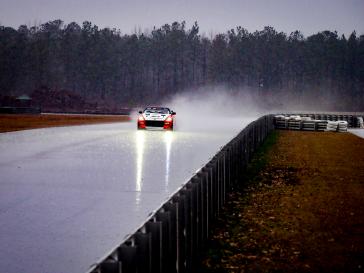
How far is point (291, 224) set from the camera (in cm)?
907

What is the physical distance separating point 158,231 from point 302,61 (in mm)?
159921

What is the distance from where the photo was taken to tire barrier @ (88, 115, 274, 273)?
373 cm

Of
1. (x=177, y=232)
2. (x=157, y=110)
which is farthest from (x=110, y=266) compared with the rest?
(x=157, y=110)

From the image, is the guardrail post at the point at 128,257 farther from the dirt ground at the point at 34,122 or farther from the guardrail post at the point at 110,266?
the dirt ground at the point at 34,122

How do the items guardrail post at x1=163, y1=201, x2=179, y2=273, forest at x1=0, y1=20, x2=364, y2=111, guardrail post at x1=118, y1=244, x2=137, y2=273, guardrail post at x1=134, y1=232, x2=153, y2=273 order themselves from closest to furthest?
guardrail post at x1=118, y1=244, x2=137, y2=273, guardrail post at x1=134, y1=232, x2=153, y2=273, guardrail post at x1=163, y1=201, x2=179, y2=273, forest at x1=0, y1=20, x2=364, y2=111

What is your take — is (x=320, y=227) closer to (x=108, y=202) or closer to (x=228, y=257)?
(x=228, y=257)

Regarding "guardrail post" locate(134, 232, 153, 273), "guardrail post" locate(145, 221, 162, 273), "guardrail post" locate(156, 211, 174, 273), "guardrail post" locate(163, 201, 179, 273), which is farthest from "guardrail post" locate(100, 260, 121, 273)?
"guardrail post" locate(163, 201, 179, 273)

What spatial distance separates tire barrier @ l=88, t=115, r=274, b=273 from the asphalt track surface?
44 cm

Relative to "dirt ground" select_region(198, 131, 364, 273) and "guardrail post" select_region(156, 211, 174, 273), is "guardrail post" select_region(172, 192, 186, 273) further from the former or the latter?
"dirt ground" select_region(198, 131, 364, 273)

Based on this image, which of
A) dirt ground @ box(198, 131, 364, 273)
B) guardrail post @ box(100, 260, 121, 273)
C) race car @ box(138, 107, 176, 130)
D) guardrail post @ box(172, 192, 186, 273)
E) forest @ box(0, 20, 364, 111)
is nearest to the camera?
guardrail post @ box(100, 260, 121, 273)

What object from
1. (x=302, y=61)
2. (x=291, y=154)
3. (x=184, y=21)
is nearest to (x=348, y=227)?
(x=291, y=154)

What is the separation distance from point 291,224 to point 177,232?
159 inches

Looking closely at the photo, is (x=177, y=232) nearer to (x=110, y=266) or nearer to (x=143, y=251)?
(x=143, y=251)

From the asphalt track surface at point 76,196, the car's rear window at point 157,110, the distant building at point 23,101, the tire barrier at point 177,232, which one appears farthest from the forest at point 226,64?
the tire barrier at point 177,232
